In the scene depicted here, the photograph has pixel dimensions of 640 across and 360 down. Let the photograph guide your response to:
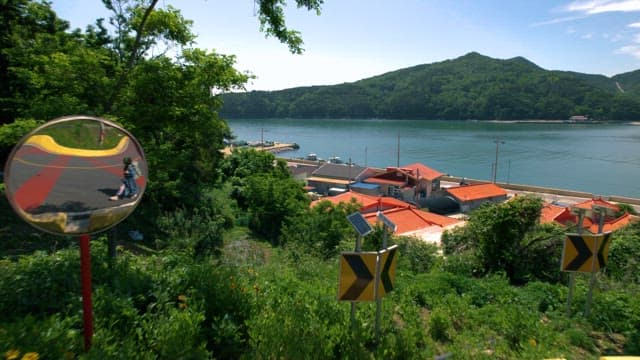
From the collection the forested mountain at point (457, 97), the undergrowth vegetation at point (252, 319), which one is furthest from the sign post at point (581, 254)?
the forested mountain at point (457, 97)

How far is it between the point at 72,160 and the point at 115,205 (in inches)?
15.9

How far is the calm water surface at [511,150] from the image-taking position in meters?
58.8

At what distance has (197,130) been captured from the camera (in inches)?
331

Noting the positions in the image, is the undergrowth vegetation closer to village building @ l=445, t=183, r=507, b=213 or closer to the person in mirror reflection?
the person in mirror reflection

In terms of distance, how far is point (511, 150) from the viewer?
267ft

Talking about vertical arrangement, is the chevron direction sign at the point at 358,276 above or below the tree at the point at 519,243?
above

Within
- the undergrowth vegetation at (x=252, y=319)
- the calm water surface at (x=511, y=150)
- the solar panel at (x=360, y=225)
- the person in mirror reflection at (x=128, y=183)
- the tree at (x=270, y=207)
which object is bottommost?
the calm water surface at (x=511, y=150)

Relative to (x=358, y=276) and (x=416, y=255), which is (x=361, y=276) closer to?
(x=358, y=276)

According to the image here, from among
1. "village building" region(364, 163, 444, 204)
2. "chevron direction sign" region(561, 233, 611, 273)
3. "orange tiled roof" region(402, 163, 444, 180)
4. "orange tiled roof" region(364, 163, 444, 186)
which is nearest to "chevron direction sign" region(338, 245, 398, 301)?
"chevron direction sign" region(561, 233, 611, 273)

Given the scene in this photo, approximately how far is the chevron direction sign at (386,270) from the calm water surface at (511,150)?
5541cm

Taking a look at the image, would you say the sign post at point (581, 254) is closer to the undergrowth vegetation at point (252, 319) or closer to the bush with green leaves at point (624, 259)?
the undergrowth vegetation at point (252, 319)

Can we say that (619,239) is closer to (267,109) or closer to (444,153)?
(444,153)

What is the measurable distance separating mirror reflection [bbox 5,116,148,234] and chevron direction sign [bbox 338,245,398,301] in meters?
1.78

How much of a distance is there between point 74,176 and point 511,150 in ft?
291
